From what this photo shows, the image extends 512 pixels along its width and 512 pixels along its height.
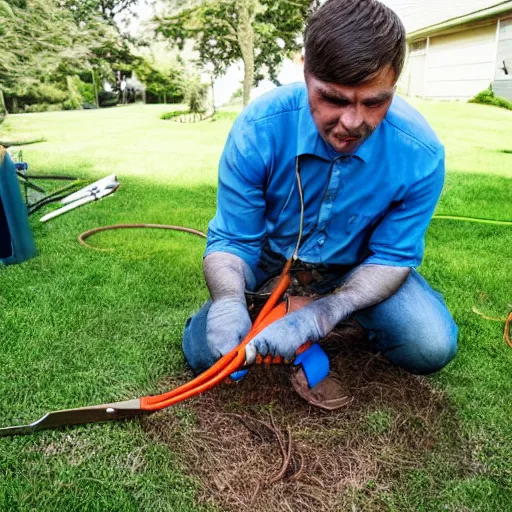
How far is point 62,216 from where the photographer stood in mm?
3953

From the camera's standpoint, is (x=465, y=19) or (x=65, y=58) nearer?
(x=65, y=58)

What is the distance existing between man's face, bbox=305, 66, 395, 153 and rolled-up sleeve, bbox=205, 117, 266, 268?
255mm

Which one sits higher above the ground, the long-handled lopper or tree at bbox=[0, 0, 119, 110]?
tree at bbox=[0, 0, 119, 110]

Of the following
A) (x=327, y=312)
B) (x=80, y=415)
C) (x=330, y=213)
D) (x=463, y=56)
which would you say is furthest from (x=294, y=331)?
(x=463, y=56)

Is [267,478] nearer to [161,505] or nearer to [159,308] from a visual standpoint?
[161,505]

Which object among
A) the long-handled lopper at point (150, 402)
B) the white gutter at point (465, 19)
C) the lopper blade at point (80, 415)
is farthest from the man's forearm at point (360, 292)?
the white gutter at point (465, 19)

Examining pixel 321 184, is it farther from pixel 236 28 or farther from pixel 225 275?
pixel 236 28

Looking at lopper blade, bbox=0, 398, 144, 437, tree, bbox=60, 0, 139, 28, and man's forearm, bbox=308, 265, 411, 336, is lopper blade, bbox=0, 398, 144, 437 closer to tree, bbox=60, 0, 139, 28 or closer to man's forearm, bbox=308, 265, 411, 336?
man's forearm, bbox=308, 265, 411, 336

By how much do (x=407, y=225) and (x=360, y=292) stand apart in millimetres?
268

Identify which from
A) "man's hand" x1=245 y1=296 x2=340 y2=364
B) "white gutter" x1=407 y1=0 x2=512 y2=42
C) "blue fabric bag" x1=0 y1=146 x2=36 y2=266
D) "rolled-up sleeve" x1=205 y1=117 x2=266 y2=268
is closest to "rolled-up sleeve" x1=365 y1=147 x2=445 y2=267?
"man's hand" x1=245 y1=296 x2=340 y2=364

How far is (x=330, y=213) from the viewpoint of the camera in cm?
177

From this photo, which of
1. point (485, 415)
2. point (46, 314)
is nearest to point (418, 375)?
point (485, 415)

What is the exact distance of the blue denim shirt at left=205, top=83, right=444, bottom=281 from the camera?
1679 mm

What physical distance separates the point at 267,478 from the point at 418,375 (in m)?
0.76
